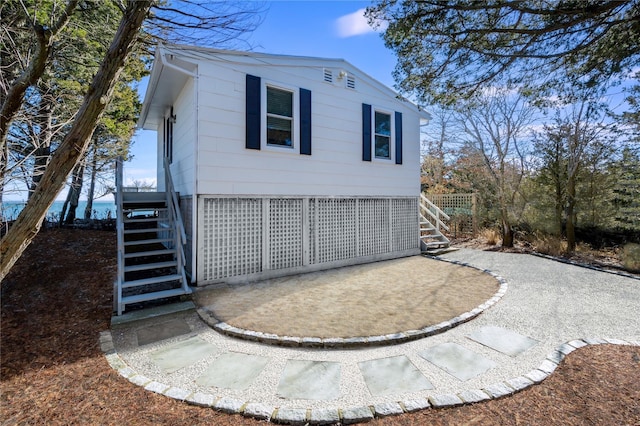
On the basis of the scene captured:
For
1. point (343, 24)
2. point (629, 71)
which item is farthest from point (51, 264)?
point (629, 71)

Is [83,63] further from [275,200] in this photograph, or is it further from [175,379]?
[175,379]

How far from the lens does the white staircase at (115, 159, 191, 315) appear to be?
15.8 feet

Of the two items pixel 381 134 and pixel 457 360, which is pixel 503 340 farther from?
pixel 381 134

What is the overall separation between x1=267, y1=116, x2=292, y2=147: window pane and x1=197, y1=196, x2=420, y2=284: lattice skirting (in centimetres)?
129

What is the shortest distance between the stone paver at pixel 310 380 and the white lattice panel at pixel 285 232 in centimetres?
360

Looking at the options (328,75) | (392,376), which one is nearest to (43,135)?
(328,75)

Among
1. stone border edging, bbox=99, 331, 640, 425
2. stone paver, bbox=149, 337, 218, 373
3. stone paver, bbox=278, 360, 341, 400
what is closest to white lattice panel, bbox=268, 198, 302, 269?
stone paver, bbox=149, 337, 218, 373

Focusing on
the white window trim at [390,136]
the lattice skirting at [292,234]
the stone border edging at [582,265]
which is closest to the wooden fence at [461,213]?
the stone border edging at [582,265]

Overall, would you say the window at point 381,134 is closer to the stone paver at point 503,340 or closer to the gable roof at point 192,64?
the gable roof at point 192,64

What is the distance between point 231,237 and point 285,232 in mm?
1283

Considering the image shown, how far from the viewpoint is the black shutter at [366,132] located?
8.03m

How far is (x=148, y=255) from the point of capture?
19.5ft

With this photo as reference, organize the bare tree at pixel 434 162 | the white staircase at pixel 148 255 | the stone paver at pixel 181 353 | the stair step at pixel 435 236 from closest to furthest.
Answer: the stone paver at pixel 181 353, the white staircase at pixel 148 255, the stair step at pixel 435 236, the bare tree at pixel 434 162

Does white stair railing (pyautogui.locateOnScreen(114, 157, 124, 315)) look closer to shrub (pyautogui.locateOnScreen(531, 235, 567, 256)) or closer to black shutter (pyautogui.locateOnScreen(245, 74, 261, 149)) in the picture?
black shutter (pyautogui.locateOnScreen(245, 74, 261, 149))
